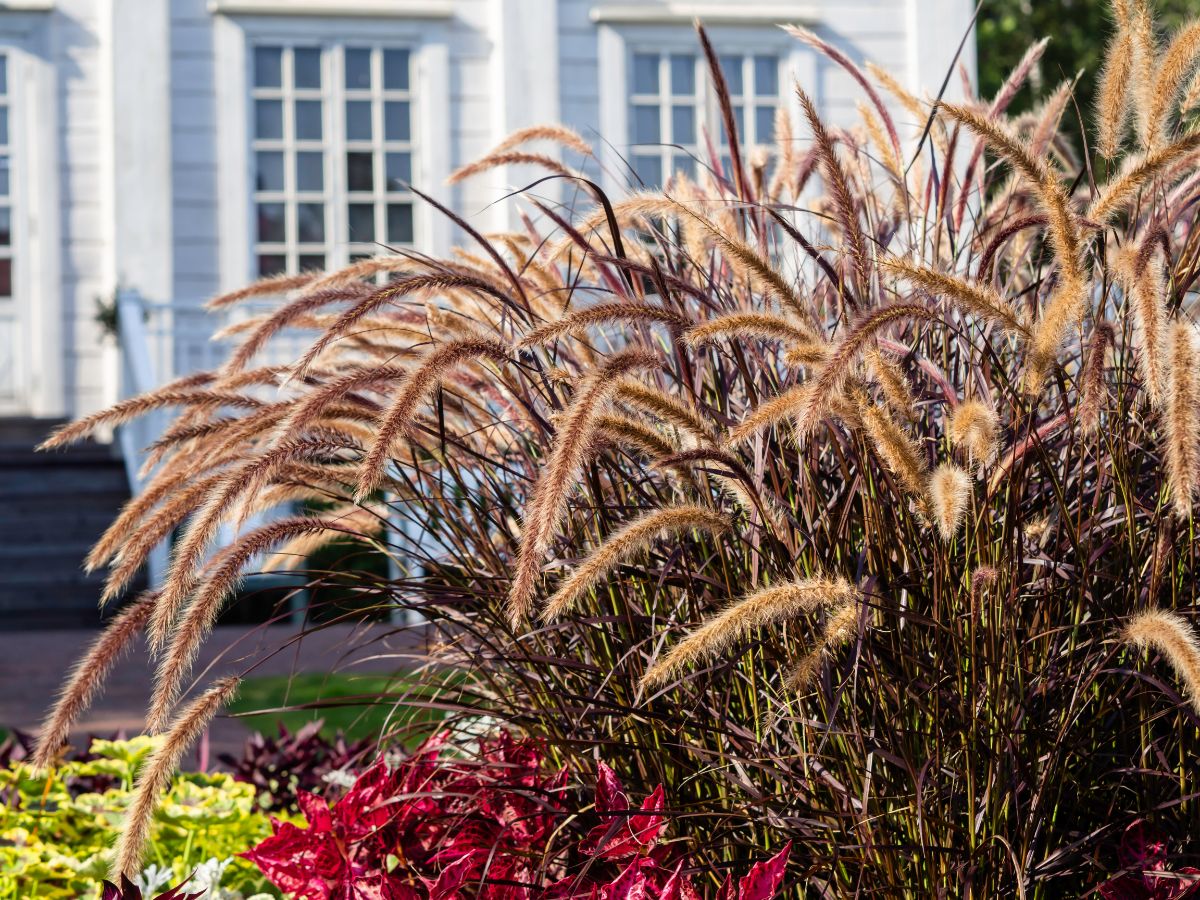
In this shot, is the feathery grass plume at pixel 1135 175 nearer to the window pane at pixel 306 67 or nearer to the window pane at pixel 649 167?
the window pane at pixel 649 167

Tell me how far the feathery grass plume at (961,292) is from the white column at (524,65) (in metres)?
9.06

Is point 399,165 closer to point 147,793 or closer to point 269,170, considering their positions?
point 269,170

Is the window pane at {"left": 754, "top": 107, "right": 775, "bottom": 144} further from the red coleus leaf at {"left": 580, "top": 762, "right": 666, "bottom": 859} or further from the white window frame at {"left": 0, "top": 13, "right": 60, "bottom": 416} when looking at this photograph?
the red coleus leaf at {"left": 580, "top": 762, "right": 666, "bottom": 859}

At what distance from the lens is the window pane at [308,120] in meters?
10.6

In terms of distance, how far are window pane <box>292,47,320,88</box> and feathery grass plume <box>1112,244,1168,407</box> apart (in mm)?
9829

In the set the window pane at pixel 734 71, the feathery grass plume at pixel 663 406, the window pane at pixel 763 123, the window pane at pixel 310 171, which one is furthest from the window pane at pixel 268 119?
the feathery grass plume at pixel 663 406

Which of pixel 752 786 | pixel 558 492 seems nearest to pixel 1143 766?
pixel 752 786

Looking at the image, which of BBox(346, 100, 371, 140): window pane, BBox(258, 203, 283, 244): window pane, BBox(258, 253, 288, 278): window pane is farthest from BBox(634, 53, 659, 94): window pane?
BBox(258, 253, 288, 278): window pane

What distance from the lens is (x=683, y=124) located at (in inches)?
432

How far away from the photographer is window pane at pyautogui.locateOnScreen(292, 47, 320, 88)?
34.6 ft

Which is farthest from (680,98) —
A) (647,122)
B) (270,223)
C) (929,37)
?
(270,223)

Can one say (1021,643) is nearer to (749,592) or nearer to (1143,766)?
(1143,766)

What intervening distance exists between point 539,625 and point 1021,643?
664mm

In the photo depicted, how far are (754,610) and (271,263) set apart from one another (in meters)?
9.64
